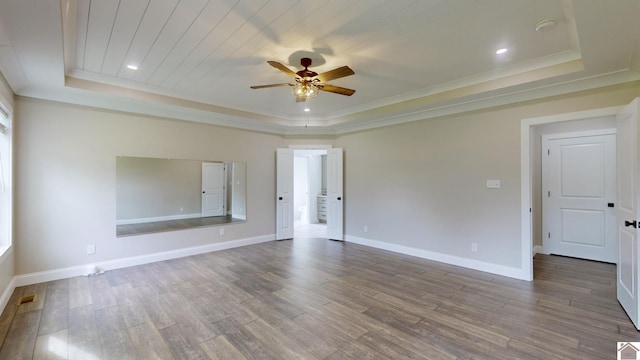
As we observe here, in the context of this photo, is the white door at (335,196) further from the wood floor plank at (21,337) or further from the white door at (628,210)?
the wood floor plank at (21,337)

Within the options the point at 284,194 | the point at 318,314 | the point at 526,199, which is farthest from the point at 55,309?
the point at 526,199

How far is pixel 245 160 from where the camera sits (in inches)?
232

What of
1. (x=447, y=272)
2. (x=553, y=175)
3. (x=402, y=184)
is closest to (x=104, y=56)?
(x=402, y=184)

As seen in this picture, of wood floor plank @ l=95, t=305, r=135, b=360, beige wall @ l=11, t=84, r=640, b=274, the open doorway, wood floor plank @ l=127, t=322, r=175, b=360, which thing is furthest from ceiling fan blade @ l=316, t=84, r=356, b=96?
the open doorway

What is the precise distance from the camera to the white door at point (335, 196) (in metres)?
6.32

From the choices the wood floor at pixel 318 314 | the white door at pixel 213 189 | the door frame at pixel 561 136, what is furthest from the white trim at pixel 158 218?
the door frame at pixel 561 136

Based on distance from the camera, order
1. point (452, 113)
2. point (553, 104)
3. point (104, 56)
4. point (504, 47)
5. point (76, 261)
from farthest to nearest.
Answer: point (452, 113) → point (76, 261) → point (553, 104) → point (104, 56) → point (504, 47)

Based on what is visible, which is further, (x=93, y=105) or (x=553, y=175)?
(x=553, y=175)

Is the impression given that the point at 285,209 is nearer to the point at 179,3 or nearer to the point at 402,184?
the point at 402,184

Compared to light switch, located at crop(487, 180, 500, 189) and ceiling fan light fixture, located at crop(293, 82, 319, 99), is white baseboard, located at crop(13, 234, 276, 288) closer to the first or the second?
ceiling fan light fixture, located at crop(293, 82, 319, 99)

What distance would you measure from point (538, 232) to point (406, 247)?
2.62 meters

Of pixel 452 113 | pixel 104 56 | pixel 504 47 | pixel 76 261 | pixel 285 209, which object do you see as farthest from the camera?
pixel 285 209

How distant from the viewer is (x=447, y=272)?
4.18 metres

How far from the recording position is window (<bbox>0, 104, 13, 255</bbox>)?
332cm
